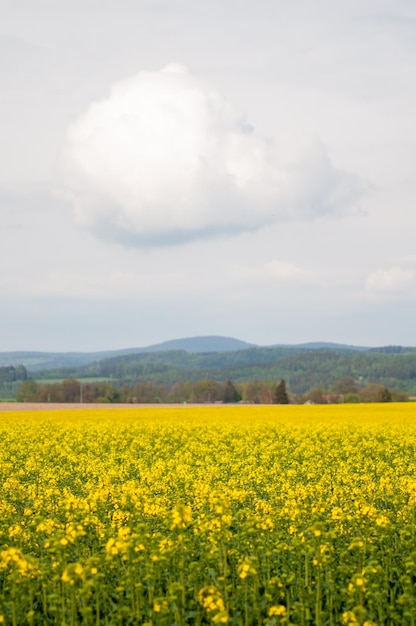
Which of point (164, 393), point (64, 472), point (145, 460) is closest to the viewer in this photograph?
point (64, 472)

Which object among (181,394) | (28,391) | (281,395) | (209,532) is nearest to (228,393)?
(181,394)

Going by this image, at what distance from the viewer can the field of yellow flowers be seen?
8781 mm

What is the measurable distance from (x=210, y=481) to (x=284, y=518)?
5.85 metres

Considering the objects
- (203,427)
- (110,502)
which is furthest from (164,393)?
(110,502)

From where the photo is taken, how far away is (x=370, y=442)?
27.6 meters

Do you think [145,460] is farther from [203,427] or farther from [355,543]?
[355,543]

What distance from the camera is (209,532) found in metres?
11.6

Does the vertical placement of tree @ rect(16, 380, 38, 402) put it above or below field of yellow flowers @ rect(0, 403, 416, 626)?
above

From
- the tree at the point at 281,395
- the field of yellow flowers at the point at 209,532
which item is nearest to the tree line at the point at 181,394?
the tree at the point at 281,395

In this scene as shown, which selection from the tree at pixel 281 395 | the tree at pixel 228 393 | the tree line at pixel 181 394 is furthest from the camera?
the tree at pixel 228 393

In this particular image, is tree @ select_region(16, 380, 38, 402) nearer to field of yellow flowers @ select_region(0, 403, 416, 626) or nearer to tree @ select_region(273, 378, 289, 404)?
tree @ select_region(273, 378, 289, 404)

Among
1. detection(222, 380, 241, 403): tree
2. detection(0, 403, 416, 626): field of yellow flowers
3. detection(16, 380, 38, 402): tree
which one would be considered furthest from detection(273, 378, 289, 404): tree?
detection(0, 403, 416, 626): field of yellow flowers

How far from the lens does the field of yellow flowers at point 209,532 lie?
8781mm

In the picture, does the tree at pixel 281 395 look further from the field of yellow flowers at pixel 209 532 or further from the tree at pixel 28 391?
the field of yellow flowers at pixel 209 532
